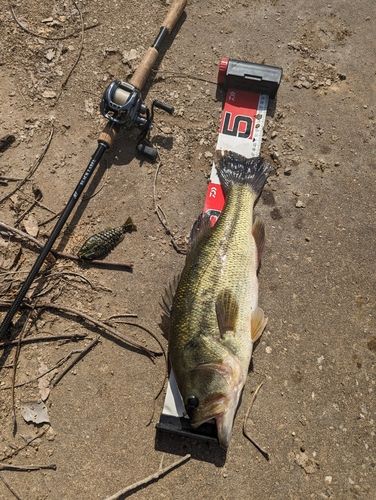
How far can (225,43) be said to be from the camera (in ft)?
16.4

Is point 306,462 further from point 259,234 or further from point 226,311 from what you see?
point 259,234

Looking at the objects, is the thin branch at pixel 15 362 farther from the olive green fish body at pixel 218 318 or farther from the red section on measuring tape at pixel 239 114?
the red section on measuring tape at pixel 239 114

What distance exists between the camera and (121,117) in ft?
13.5

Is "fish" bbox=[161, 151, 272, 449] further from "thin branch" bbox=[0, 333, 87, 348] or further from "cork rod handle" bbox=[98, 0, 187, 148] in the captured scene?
"cork rod handle" bbox=[98, 0, 187, 148]

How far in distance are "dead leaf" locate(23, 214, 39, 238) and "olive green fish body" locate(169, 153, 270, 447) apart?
1583 millimetres

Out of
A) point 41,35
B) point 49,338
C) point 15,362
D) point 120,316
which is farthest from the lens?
point 41,35

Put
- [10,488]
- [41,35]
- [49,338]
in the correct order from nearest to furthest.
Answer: [10,488] < [49,338] < [41,35]

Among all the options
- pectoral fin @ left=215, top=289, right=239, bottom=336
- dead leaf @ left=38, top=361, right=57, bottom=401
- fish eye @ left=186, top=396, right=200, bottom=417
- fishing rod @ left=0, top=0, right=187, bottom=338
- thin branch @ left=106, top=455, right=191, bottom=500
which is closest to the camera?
fish eye @ left=186, top=396, right=200, bottom=417

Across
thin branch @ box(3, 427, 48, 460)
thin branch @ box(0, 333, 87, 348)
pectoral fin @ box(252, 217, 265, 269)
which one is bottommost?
thin branch @ box(3, 427, 48, 460)

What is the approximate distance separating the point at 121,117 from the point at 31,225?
1.36 m

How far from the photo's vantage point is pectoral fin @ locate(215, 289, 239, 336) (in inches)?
140

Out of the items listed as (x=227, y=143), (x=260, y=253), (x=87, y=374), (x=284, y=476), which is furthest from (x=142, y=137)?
(x=284, y=476)

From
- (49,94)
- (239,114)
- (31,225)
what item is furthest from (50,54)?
(239,114)

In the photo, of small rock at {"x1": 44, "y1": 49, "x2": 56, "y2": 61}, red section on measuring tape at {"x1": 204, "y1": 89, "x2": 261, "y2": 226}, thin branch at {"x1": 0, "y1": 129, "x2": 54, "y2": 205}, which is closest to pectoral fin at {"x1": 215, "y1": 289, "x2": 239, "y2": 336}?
red section on measuring tape at {"x1": 204, "y1": 89, "x2": 261, "y2": 226}
